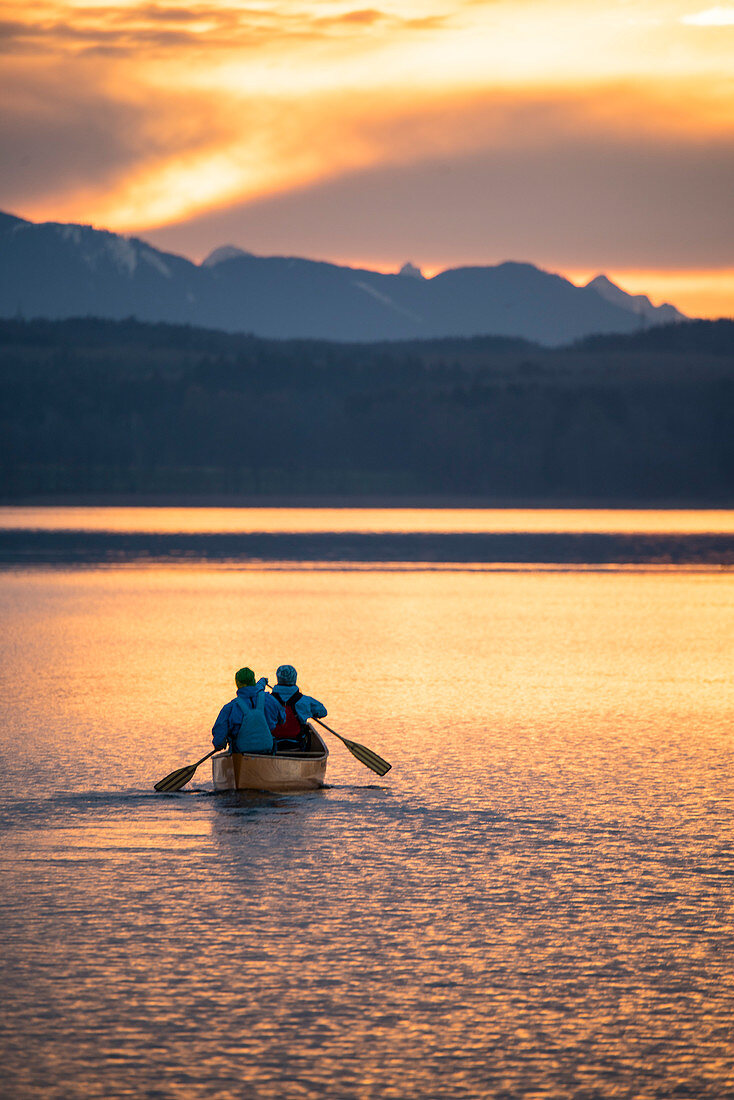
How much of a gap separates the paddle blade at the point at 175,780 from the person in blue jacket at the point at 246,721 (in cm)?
74

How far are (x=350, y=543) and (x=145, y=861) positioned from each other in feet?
359

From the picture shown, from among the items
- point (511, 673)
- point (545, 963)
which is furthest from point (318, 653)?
point (545, 963)

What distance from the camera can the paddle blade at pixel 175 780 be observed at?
22125mm

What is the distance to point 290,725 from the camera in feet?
74.4

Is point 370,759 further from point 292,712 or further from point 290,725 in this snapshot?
point 292,712

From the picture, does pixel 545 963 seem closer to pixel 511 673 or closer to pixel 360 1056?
pixel 360 1056

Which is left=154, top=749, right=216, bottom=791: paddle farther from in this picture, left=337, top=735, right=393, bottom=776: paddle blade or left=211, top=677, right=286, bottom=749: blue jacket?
left=337, top=735, right=393, bottom=776: paddle blade

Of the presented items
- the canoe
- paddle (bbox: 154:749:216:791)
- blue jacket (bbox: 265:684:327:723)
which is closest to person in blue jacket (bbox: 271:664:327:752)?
blue jacket (bbox: 265:684:327:723)

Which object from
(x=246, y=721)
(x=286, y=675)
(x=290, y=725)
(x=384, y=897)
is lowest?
(x=384, y=897)

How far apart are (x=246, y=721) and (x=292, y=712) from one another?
3.41 feet

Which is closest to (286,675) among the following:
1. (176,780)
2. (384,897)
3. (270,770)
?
(270,770)

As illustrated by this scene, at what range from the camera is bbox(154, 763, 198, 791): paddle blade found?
22.1 metres

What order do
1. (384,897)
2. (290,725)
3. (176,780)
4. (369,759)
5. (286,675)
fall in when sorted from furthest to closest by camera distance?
1. (369,759)
2. (290,725)
3. (286,675)
4. (176,780)
5. (384,897)

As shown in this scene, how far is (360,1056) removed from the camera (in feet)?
37.7
